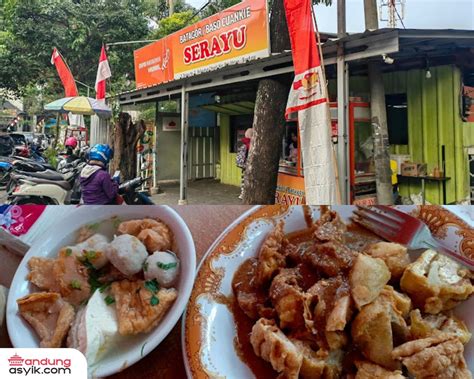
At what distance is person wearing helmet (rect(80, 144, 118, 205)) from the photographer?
113 centimetres

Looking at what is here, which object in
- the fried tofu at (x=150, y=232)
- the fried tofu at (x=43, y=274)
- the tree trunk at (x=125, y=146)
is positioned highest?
the tree trunk at (x=125, y=146)

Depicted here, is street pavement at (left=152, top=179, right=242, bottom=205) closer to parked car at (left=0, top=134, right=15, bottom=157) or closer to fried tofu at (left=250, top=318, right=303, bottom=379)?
fried tofu at (left=250, top=318, right=303, bottom=379)

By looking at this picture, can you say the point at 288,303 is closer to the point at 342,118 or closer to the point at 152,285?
the point at 152,285

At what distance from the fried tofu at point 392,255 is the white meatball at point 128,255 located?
23.0 inches

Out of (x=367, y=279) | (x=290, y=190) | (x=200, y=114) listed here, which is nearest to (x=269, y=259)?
(x=367, y=279)

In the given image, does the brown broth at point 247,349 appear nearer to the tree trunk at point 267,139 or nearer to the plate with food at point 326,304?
the plate with food at point 326,304

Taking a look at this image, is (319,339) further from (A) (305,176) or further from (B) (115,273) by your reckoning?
(A) (305,176)

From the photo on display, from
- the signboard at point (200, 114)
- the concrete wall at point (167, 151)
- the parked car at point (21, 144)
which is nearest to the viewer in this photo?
the parked car at point (21, 144)

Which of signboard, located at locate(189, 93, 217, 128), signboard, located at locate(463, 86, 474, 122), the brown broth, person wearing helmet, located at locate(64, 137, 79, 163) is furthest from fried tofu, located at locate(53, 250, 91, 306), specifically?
signboard, located at locate(463, 86, 474, 122)

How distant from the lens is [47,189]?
128 cm

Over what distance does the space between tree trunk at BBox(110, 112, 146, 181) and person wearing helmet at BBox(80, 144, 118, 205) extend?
85mm

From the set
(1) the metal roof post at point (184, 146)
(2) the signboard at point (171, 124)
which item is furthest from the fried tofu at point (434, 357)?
(2) the signboard at point (171, 124)

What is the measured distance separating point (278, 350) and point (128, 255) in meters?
0.42

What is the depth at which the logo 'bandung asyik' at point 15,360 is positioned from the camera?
91 centimetres
